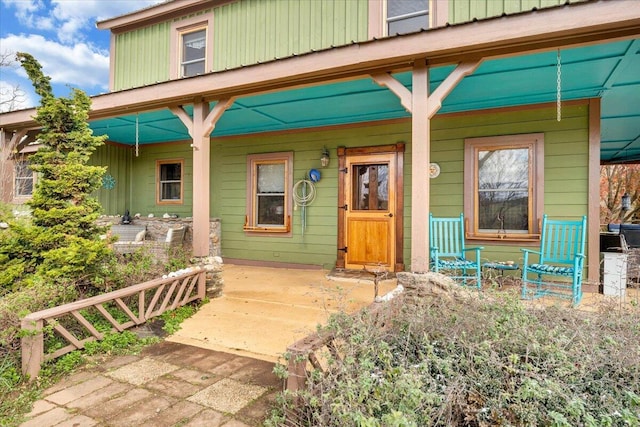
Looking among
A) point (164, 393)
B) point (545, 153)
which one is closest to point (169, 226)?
point (164, 393)

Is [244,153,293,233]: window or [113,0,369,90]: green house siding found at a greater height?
[113,0,369,90]: green house siding

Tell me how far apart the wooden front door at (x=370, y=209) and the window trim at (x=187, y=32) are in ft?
9.99

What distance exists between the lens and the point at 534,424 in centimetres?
131

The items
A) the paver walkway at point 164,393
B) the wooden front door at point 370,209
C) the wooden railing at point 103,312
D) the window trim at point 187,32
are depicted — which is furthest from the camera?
the window trim at point 187,32

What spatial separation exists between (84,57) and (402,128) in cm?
2346

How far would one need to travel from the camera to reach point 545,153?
4.63 meters

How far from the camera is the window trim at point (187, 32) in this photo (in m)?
6.26

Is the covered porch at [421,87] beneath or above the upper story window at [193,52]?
beneath

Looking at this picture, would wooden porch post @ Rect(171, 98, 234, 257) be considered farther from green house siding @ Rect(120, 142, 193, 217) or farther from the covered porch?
green house siding @ Rect(120, 142, 193, 217)

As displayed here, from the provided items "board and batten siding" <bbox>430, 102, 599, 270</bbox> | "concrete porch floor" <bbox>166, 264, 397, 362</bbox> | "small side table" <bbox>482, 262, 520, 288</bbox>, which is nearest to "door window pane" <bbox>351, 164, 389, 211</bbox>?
"board and batten siding" <bbox>430, 102, 599, 270</bbox>

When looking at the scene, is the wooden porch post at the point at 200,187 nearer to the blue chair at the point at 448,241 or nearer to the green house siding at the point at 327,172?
the green house siding at the point at 327,172

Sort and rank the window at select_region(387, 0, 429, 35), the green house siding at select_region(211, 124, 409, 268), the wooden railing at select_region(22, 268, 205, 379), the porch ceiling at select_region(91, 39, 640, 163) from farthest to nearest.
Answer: the green house siding at select_region(211, 124, 409, 268)
the window at select_region(387, 0, 429, 35)
the porch ceiling at select_region(91, 39, 640, 163)
the wooden railing at select_region(22, 268, 205, 379)

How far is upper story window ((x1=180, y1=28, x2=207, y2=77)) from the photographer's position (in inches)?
253

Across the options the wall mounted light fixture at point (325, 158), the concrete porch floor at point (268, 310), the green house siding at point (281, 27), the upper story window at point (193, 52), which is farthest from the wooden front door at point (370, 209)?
the upper story window at point (193, 52)
